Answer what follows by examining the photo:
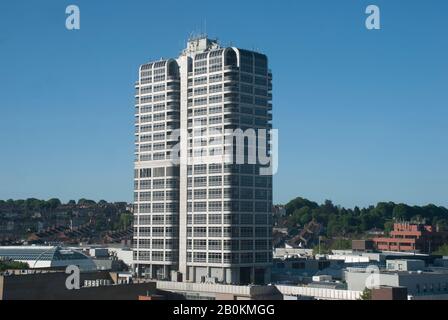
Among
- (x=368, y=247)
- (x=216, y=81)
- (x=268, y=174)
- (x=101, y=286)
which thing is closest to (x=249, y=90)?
(x=216, y=81)

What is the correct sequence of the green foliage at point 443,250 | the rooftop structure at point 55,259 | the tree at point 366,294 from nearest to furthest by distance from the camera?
1. the tree at point 366,294
2. the rooftop structure at point 55,259
3. the green foliage at point 443,250

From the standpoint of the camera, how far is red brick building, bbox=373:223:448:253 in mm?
176750

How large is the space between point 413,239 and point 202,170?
293ft

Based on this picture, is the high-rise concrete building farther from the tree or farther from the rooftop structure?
the tree

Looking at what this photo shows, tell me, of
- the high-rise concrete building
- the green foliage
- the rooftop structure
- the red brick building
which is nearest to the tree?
the high-rise concrete building

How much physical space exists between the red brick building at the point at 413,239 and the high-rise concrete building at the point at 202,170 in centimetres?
8276

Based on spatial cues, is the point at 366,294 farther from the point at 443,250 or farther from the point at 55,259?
the point at 443,250

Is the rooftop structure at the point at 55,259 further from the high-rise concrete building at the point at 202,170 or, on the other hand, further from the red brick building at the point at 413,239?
the red brick building at the point at 413,239

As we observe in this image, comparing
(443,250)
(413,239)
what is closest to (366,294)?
(443,250)

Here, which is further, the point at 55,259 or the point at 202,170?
the point at 55,259

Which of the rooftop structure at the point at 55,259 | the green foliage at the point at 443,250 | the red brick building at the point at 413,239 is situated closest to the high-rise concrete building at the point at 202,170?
the rooftop structure at the point at 55,259

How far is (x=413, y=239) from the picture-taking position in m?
176

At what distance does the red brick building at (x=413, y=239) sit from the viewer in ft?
580
